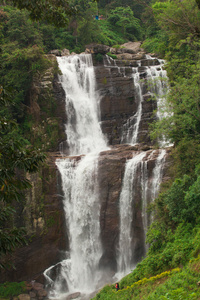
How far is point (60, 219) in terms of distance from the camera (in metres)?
20.0

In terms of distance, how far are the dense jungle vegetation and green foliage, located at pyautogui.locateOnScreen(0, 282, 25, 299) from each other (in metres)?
3.52

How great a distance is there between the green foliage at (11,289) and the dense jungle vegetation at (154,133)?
11.5 feet

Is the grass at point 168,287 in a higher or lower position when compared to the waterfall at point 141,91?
lower

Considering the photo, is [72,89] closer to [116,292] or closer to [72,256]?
[72,256]

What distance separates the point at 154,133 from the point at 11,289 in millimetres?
12031

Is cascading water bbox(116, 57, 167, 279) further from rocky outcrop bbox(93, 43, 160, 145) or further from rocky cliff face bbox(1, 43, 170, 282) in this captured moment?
rocky outcrop bbox(93, 43, 160, 145)

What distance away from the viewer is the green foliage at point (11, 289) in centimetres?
1725

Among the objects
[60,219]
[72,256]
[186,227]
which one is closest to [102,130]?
[60,219]

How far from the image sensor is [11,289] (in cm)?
1761

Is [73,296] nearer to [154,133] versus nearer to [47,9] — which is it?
[154,133]

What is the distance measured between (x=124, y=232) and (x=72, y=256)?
3.78 m

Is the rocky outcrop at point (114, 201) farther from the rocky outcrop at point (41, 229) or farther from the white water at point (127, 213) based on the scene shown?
the rocky outcrop at point (41, 229)

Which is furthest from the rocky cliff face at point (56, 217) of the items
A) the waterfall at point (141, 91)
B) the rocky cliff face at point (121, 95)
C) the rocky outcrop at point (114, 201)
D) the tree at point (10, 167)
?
the tree at point (10, 167)

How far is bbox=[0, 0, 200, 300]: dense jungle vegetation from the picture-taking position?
6.86 metres
